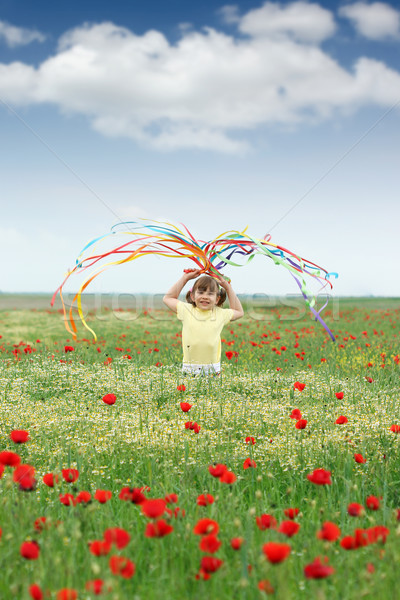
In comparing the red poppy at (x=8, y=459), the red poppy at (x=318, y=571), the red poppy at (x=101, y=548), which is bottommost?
the red poppy at (x=101, y=548)

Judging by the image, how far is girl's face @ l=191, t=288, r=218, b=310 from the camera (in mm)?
6727

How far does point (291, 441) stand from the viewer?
432 centimetres

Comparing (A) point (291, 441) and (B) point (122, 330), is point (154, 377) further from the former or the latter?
(B) point (122, 330)

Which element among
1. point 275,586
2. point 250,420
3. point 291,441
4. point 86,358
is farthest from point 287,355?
point 275,586

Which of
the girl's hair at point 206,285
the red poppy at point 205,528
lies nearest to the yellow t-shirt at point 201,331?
the girl's hair at point 206,285

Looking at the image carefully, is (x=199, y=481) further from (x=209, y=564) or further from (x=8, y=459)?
(x=209, y=564)

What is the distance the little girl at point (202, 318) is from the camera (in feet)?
21.9

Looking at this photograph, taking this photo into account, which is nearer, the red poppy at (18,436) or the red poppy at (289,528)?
the red poppy at (289,528)

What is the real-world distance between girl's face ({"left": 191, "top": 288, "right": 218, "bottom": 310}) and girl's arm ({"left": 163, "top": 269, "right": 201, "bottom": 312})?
0.21 m

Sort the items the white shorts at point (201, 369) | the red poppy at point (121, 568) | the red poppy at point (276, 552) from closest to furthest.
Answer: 1. the red poppy at point (276, 552)
2. the red poppy at point (121, 568)
3. the white shorts at point (201, 369)

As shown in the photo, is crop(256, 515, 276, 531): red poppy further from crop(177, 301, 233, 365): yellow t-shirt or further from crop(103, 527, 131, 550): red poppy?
crop(177, 301, 233, 365): yellow t-shirt

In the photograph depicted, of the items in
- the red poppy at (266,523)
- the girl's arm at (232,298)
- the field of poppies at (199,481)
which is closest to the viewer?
the field of poppies at (199,481)

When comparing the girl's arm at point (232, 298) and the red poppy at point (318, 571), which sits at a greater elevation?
the girl's arm at point (232, 298)

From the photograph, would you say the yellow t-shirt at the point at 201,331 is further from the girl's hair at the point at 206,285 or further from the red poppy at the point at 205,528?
the red poppy at the point at 205,528
